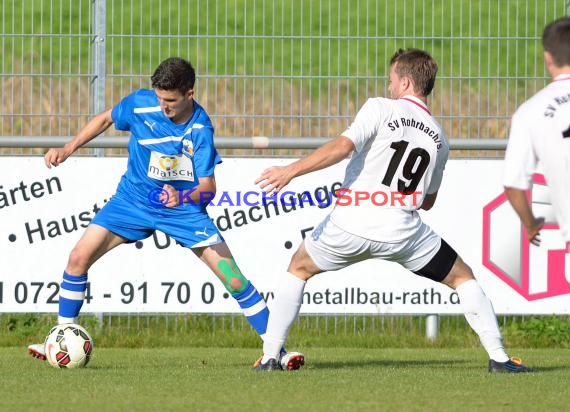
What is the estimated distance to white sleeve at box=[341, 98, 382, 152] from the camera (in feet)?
26.4

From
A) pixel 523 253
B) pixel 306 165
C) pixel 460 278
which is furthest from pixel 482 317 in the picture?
pixel 523 253

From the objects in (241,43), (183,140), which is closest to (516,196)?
(183,140)

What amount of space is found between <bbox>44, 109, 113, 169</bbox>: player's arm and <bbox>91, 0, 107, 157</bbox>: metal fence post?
2.94m

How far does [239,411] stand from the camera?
6.74 metres

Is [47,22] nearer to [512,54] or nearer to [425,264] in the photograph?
[512,54]

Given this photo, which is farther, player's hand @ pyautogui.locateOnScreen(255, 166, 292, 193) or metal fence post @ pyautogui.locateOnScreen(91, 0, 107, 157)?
metal fence post @ pyautogui.locateOnScreen(91, 0, 107, 157)

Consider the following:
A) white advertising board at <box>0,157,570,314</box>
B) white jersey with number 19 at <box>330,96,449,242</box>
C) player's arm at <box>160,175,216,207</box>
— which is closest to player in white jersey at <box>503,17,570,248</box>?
white jersey with number 19 at <box>330,96,449,242</box>

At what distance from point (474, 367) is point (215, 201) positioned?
2749 millimetres

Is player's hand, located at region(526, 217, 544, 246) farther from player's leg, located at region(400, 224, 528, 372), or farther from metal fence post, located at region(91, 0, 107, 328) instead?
metal fence post, located at region(91, 0, 107, 328)

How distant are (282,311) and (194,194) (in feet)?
3.01

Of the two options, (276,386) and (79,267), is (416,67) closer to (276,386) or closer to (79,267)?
(276,386)

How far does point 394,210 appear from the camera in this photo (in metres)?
8.36

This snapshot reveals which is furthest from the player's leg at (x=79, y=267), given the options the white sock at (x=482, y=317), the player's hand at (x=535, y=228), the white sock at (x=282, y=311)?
the player's hand at (x=535, y=228)

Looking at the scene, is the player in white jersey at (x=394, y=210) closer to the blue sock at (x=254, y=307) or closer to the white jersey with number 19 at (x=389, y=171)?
the white jersey with number 19 at (x=389, y=171)
